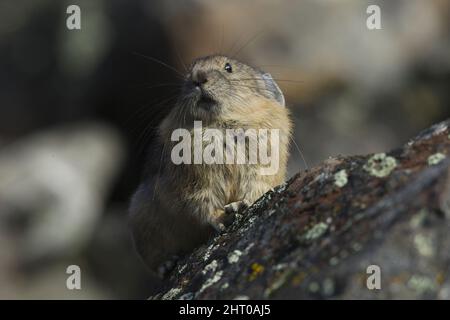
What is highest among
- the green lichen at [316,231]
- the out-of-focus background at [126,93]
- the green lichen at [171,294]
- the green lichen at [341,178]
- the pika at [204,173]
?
the out-of-focus background at [126,93]

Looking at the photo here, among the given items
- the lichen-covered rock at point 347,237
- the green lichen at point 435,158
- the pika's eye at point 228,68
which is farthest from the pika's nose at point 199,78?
the green lichen at point 435,158

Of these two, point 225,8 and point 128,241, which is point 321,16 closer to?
point 225,8

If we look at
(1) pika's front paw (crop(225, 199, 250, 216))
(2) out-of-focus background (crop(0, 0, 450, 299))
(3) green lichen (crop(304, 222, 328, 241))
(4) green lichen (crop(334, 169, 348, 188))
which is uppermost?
(2) out-of-focus background (crop(0, 0, 450, 299))

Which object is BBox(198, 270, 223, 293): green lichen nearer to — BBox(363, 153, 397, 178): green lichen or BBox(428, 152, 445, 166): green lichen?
BBox(363, 153, 397, 178): green lichen

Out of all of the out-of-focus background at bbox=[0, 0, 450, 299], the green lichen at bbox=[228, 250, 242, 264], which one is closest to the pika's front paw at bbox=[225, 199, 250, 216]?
the green lichen at bbox=[228, 250, 242, 264]

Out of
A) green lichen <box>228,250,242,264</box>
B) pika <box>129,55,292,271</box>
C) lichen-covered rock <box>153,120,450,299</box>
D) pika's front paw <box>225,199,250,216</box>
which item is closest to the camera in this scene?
lichen-covered rock <box>153,120,450,299</box>

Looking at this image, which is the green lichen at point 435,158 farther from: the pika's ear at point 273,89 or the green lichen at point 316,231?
the pika's ear at point 273,89
